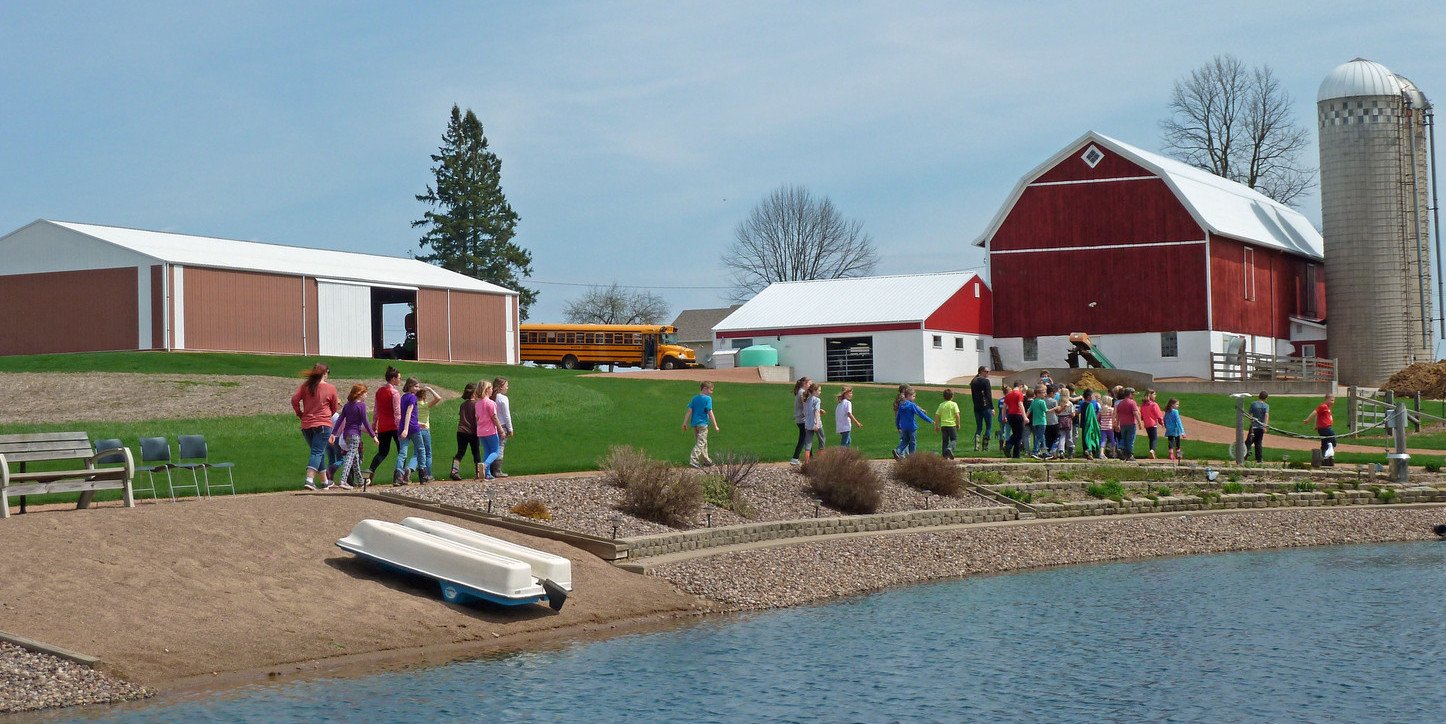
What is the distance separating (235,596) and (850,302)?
140 feet

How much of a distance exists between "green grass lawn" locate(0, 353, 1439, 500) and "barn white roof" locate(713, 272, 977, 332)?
10.1 metres

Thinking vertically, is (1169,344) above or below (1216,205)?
below

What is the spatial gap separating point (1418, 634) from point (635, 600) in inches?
322

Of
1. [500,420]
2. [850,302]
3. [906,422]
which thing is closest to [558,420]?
[906,422]

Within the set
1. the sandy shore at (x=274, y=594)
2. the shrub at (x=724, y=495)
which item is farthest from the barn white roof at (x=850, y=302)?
the sandy shore at (x=274, y=594)

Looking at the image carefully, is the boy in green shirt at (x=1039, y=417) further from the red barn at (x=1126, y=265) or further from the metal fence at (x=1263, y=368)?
the red barn at (x=1126, y=265)

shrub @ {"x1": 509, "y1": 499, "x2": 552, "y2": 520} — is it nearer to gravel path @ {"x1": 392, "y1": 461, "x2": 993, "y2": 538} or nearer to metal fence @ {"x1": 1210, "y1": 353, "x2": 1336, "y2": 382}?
gravel path @ {"x1": 392, "y1": 461, "x2": 993, "y2": 538}

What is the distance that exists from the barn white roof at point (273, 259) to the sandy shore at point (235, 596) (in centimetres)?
2921

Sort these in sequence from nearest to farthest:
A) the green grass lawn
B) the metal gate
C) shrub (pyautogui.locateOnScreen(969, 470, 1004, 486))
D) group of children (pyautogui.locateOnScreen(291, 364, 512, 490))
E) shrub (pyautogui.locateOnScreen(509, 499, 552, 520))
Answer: shrub (pyautogui.locateOnScreen(509, 499, 552, 520)) < group of children (pyautogui.locateOnScreen(291, 364, 512, 490)) < shrub (pyautogui.locateOnScreen(969, 470, 1004, 486)) < the green grass lawn < the metal gate

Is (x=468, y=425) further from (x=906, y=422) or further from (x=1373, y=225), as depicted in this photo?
(x=1373, y=225)

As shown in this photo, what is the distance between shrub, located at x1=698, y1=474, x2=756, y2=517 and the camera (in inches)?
829

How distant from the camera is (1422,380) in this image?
4847cm

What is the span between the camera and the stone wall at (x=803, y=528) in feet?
60.3

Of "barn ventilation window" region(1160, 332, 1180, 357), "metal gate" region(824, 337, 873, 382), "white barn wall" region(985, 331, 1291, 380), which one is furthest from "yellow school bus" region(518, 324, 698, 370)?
"barn ventilation window" region(1160, 332, 1180, 357)
